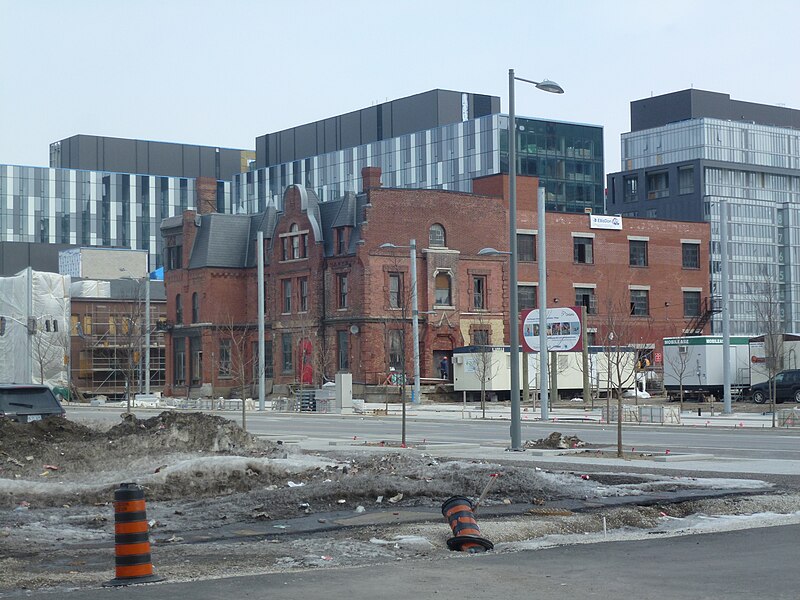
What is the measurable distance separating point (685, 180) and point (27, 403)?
122 metres

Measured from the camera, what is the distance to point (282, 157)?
14688 cm

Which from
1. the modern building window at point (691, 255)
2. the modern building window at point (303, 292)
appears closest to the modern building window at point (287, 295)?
the modern building window at point (303, 292)

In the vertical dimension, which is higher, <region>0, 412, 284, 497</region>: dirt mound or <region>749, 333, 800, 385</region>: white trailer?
<region>749, 333, 800, 385</region>: white trailer

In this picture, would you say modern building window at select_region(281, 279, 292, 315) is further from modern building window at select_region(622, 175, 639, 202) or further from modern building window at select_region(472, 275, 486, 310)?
modern building window at select_region(622, 175, 639, 202)

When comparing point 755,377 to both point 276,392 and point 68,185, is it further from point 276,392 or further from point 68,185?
point 68,185

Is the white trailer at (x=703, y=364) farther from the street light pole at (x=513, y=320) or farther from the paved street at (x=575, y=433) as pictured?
the street light pole at (x=513, y=320)

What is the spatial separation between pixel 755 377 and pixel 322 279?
88.6ft

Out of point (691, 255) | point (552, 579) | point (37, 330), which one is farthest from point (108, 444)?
point (691, 255)

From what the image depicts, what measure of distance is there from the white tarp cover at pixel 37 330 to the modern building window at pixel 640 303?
38861mm

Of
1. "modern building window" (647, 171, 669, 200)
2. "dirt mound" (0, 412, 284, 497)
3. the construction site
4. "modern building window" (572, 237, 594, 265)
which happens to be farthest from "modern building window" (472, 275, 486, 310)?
"modern building window" (647, 171, 669, 200)

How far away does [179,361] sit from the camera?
270 ft

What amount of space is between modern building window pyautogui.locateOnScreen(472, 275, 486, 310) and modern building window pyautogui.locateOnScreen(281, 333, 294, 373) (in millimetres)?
12007

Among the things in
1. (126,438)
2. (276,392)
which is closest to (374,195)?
(276,392)

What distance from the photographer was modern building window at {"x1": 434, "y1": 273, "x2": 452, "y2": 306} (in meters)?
73.6
